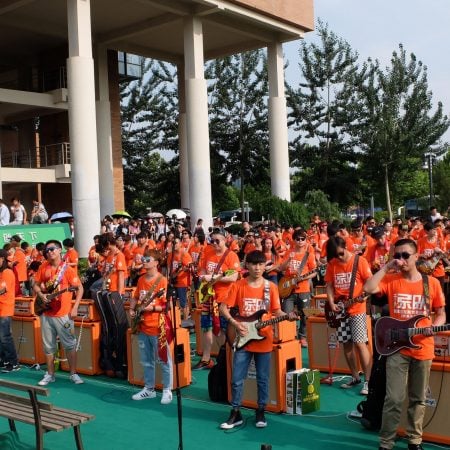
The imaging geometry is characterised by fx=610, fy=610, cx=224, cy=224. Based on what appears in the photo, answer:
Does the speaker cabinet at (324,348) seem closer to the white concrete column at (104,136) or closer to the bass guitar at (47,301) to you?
the bass guitar at (47,301)

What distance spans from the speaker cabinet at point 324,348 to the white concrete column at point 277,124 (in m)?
21.5

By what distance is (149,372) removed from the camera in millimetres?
8031

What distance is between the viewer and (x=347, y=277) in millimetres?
7449

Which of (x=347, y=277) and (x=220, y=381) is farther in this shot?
(x=220, y=381)

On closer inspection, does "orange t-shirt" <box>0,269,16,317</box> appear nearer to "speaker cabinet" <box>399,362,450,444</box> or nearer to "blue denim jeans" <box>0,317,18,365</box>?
"blue denim jeans" <box>0,317,18,365</box>

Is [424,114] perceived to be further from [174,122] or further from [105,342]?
[105,342]

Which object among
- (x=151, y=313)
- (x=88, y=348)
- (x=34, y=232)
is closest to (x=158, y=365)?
(x=151, y=313)

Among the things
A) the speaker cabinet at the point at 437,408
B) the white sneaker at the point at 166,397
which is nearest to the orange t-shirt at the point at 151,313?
the white sneaker at the point at 166,397

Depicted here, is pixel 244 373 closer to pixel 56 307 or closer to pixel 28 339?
pixel 56 307

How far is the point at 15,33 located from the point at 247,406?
84.3ft

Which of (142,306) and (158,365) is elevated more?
(142,306)

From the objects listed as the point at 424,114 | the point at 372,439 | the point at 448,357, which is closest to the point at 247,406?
the point at 372,439

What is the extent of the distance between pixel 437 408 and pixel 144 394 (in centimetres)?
374

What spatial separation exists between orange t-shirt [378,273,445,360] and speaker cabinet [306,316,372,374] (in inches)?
118
